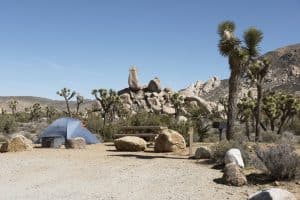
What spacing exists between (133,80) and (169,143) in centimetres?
7161

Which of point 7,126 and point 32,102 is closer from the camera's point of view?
point 7,126

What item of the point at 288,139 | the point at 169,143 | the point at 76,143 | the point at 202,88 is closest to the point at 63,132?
the point at 76,143

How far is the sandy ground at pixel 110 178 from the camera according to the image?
999cm

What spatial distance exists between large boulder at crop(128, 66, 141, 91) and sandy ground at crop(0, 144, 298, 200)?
72957 millimetres

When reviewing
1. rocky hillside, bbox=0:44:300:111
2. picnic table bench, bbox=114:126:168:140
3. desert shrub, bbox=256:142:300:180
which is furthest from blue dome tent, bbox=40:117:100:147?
rocky hillside, bbox=0:44:300:111

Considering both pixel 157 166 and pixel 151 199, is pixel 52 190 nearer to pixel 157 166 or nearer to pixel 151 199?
pixel 151 199

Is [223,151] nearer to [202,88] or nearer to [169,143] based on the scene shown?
[169,143]

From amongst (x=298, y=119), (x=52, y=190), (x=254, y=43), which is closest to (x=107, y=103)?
(x=298, y=119)

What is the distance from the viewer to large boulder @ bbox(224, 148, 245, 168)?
42.0 feet

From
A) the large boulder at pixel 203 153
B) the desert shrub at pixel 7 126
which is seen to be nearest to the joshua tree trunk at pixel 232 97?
the large boulder at pixel 203 153

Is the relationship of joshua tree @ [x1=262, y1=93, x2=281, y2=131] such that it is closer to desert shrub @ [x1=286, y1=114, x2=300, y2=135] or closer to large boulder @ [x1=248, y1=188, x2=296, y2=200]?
desert shrub @ [x1=286, y1=114, x2=300, y2=135]

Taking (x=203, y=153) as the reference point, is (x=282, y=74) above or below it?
above

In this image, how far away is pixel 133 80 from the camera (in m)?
90.1

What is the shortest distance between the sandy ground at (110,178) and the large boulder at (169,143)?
203 centimetres
